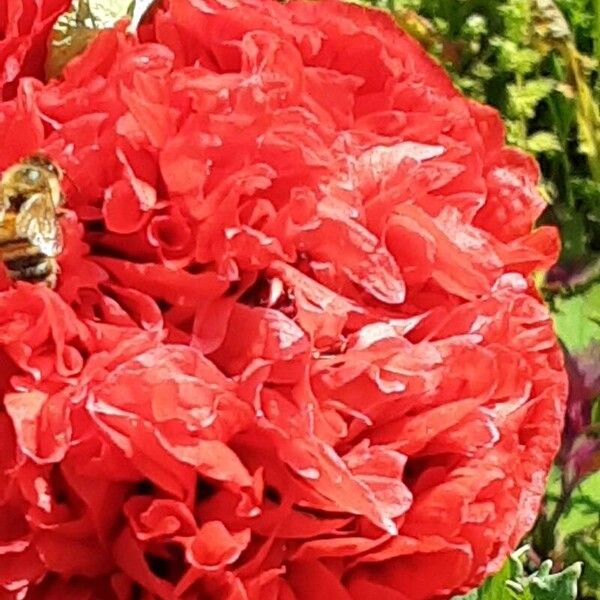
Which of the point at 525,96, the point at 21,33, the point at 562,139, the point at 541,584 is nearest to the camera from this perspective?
the point at 21,33

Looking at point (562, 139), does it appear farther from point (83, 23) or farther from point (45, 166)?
point (45, 166)

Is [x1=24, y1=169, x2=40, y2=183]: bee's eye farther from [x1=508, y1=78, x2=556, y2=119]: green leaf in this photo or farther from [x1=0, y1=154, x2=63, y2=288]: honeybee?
[x1=508, y1=78, x2=556, y2=119]: green leaf

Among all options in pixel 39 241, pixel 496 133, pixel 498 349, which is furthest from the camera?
pixel 496 133

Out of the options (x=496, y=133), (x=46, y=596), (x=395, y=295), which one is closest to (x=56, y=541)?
(x=46, y=596)

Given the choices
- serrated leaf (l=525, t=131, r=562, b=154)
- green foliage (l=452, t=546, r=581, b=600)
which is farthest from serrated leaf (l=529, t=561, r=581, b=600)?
serrated leaf (l=525, t=131, r=562, b=154)

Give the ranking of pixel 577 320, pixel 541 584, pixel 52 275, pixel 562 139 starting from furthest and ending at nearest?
pixel 562 139, pixel 577 320, pixel 541 584, pixel 52 275

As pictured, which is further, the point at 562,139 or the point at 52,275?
the point at 562,139

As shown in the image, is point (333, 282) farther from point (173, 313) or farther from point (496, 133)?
point (496, 133)

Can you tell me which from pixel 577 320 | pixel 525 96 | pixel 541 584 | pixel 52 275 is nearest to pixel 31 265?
pixel 52 275
